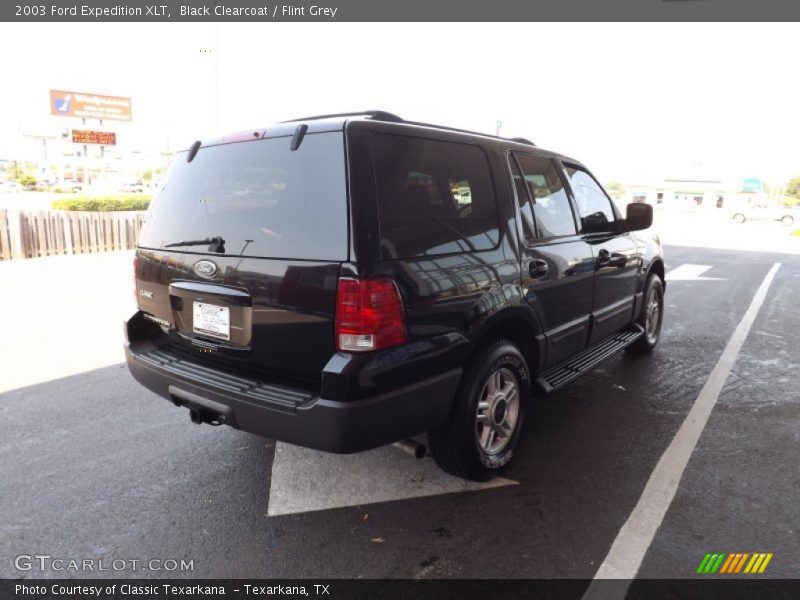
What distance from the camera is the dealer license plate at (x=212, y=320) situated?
9.30 ft

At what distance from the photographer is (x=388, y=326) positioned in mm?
2498

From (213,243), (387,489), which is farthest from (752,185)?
(213,243)

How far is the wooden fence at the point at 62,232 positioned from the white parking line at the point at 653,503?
34.9 ft

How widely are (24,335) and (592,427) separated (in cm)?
586

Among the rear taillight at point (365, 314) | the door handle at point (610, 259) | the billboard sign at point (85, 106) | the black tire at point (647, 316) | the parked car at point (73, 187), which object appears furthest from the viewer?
the billboard sign at point (85, 106)

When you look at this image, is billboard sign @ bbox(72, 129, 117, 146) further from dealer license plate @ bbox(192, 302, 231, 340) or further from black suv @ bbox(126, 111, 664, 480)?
dealer license plate @ bbox(192, 302, 231, 340)

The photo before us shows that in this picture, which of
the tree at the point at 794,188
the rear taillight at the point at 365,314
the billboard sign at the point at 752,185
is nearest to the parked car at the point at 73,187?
the rear taillight at the point at 365,314

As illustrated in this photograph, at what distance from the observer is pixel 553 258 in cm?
362

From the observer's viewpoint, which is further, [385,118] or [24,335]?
[24,335]

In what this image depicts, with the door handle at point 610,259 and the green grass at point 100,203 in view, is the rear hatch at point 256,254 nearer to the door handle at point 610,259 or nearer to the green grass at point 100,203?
the door handle at point 610,259

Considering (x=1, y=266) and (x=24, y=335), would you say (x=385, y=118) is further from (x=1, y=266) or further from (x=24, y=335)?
(x=1, y=266)

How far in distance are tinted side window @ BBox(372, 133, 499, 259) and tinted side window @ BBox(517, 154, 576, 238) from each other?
0.51 metres

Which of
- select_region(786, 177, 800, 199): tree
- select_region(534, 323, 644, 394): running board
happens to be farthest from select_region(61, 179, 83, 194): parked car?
select_region(786, 177, 800, 199): tree

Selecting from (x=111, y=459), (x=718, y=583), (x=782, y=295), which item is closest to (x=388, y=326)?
(x=718, y=583)
